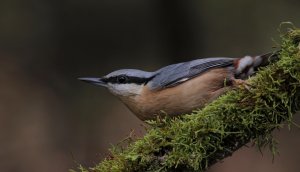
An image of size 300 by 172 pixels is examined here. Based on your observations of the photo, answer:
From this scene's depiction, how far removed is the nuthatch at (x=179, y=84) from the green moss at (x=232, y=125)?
2.04 feet

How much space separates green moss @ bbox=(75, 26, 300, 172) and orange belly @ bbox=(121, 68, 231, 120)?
29.9 inches

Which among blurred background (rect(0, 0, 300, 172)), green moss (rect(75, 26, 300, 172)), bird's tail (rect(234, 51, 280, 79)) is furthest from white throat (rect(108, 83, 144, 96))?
blurred background (rect(0, 0, 300, 172))

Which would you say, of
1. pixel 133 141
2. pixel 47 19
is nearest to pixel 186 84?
pixel 133 141

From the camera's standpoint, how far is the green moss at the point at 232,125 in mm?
3088

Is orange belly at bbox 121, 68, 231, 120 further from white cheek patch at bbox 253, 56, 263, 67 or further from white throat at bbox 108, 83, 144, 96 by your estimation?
white cheek patch at bbox 253, 56, 263, 67

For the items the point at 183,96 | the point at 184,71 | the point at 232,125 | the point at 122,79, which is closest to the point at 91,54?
the point at 122,79

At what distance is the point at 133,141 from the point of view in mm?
3441

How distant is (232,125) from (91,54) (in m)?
7.43

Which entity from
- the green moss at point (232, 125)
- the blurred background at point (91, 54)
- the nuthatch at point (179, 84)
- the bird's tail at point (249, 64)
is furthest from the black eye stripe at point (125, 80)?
the blurred background at point (91, 54)

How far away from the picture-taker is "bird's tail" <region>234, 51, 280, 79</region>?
3.88 meters

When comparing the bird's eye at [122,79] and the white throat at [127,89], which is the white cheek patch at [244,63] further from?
the bird's eye at [122,79]

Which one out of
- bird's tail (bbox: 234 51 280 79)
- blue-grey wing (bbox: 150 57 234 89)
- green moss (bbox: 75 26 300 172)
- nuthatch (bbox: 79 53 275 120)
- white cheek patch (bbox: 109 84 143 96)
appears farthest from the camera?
white cheek patch (bbox: 109 84 143 96)

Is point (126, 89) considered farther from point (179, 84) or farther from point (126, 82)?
point (179, 84)

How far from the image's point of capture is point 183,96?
4113 mm
